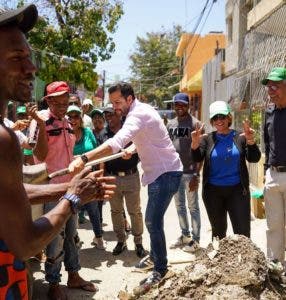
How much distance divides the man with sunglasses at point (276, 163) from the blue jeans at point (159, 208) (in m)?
1.04

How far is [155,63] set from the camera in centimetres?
5106

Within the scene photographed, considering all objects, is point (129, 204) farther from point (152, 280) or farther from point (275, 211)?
point (275, 211)

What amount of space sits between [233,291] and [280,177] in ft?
5.20

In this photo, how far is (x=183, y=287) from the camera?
3.76 m

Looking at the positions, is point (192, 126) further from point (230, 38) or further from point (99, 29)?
point (230, 38)

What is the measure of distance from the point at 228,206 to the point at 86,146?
2136 millimetres

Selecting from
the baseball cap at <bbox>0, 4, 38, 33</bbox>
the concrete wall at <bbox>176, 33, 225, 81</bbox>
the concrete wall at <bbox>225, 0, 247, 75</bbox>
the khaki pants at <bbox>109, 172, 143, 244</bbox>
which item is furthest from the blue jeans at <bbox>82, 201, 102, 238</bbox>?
the concrete wall at <bbox>176, 33, 225, 81</bbox>

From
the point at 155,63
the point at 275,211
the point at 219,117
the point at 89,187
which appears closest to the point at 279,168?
the point at 275,211

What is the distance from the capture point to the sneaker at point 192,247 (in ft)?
18.6

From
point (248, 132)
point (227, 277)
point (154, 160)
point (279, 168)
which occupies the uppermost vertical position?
point (248, 132)

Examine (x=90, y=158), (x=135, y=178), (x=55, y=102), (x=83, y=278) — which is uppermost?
(x=55, y=102)

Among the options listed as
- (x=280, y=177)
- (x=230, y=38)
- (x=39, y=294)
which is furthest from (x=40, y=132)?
(x=230, y=38)

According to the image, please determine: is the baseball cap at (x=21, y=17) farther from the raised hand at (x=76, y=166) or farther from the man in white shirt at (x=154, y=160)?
the man in white shirt at (x=154, y=160)

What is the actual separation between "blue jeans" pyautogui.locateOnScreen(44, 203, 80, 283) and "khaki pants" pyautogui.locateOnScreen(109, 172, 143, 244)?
4.24ft
